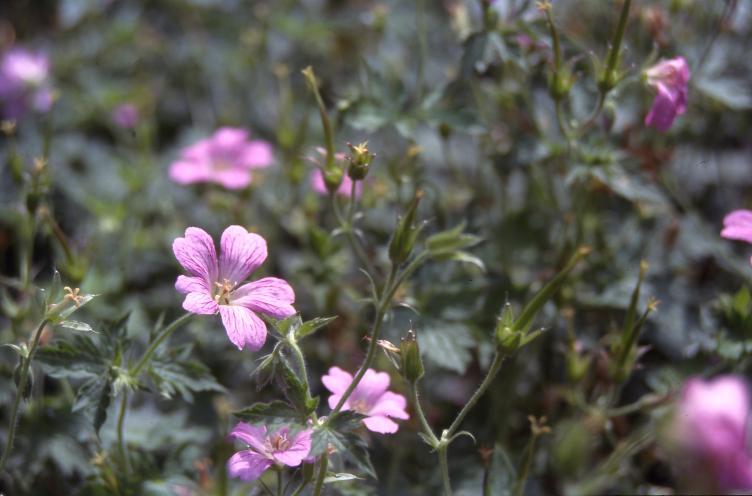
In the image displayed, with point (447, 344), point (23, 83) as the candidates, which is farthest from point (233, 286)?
point (23, 83)

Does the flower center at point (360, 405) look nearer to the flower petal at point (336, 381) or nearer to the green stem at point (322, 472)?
the flower petal at point (336, 381)

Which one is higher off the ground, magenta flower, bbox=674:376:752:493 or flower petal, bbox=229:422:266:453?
magenta flower, bbox=674:376:752:493

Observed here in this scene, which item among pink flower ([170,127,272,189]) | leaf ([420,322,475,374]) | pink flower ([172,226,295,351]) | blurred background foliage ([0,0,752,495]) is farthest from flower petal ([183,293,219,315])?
pink flower ([170,127,272,189])

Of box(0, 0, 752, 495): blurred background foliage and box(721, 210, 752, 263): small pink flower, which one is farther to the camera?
box(0, 0, 752, 495): blurred background foliage

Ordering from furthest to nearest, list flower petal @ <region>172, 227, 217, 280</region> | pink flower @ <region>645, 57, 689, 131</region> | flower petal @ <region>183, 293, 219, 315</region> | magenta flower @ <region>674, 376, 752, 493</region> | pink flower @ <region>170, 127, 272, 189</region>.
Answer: pink flower @ <region>170, 127, 272, 189</region> → pink flower @ <region>645, 57, 689, 131</region> → flower petal @ <region>172, 227, 217, 280</region> → flower petal @ <region>183, 293, 219, 315</region> → magenta flower @ <region>674, 376, 752, 493</region>

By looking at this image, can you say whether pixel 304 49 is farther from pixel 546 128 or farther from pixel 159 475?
pixel 159 475

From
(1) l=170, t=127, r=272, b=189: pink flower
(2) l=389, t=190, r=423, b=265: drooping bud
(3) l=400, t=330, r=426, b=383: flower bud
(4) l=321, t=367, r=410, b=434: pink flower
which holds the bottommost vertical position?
(1) l=170, t=127, r=272, b=189: pink flower

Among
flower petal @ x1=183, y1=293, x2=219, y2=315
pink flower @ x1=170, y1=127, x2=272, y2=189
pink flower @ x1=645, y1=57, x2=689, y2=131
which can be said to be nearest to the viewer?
flower petal @ x1=183, y1=293, x2=219, y2=315

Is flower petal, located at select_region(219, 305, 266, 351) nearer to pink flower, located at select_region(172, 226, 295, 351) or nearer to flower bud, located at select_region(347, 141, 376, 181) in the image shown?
pink flower, located at select_region(172, 226, 295, 351)
